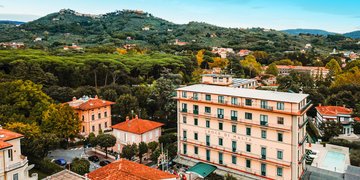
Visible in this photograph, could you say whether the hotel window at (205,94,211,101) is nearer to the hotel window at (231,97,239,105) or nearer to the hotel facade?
the hotel facade

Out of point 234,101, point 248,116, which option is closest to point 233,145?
point 248,116

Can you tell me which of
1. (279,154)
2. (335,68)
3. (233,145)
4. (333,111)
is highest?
(335,68)

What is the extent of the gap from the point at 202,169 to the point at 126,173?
1236cm

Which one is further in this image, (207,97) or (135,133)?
(135,133)

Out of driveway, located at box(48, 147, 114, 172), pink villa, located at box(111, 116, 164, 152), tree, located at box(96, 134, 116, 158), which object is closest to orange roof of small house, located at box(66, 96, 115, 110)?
pink villa, located at box(111, 116, 164, 152)

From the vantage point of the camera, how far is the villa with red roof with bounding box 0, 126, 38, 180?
22141mm

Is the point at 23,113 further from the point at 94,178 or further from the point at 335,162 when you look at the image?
the point at 335,162

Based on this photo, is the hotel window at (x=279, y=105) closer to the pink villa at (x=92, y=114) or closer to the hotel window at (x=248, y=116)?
the hotel window at (x=248, y=116)

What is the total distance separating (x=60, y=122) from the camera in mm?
35375

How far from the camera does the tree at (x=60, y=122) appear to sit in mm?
35156

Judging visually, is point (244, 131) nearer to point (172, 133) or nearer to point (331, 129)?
point (172, 133)

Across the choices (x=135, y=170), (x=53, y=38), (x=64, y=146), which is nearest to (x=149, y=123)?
(x=64, y=146)

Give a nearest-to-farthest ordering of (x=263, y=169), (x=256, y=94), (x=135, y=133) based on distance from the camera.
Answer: (x=263, y=169) < (x=256, y=94) < (x=135, y=133)

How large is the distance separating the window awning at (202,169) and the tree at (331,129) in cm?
1938
